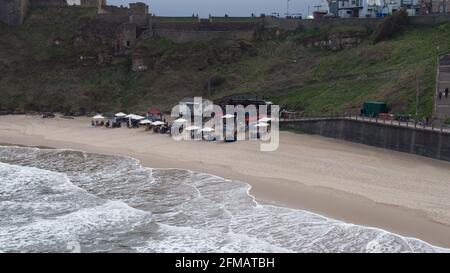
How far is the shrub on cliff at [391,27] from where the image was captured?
45.0 meters

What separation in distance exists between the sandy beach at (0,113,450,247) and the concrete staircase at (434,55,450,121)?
339 cm

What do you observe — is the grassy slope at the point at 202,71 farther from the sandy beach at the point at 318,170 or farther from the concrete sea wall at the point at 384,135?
the sandy beach at the point at 318,170

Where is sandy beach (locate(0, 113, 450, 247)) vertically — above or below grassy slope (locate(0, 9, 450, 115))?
below

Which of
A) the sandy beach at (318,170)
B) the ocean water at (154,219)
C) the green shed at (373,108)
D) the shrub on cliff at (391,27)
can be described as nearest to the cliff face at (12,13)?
the sandy beach at (318,170)

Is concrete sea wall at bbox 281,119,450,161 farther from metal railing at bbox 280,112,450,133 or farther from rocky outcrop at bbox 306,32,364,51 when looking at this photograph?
rocky outcrop at bbox 306,32,364,51

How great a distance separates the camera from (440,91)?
105 feet

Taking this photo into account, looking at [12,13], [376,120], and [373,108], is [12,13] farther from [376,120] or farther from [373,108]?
[376,120]

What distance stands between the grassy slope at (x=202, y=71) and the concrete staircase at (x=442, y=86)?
2.39 ft

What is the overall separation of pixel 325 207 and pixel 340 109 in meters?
14.5

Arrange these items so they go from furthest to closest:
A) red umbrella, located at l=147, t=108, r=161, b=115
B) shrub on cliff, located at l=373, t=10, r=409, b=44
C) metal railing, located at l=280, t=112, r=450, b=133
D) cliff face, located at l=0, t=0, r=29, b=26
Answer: cliff face, located at l=0, t=0, r=29, b=26 → shrub on cliff, located at l=373, t=10, r=409, b=44 → red umbrella, located at l=147, t=108, r=161, b=115 → metal railing, located at l=280, t=112, r=450, b=133

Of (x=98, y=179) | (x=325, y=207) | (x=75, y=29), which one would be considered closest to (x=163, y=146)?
(x=98, y=179)

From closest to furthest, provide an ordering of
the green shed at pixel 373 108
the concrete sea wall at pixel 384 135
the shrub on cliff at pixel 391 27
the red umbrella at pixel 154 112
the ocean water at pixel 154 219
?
the ocean water at pixel 154 219, the concrete sea wall at pixel 384 135, the green shed at pixel 373 108, the red umbrella at pixel 154 112, the shrub on cliff at pixel 391 27

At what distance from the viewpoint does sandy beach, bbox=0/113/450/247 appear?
20219mm

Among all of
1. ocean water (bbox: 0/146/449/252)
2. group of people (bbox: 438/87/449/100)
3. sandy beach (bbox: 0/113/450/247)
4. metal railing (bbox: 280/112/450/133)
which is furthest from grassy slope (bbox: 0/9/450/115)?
ocean water (bbox: 0/146/449/252)
